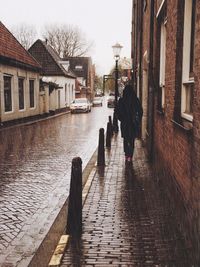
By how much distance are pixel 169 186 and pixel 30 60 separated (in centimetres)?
2285

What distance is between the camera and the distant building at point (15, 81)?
21.4 m

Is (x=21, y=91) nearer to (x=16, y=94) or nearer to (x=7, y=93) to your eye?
(x=16, y=94)

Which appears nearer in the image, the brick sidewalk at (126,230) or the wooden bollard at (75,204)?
the brick sidewalk at (126,230)

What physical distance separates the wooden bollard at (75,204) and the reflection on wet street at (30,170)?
0.78 metres

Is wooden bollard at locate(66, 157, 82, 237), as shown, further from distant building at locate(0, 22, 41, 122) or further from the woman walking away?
distant building at locate(0, 22, 41, 122)

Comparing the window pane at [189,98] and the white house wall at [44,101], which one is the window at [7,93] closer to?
the white house wall at [44,101]

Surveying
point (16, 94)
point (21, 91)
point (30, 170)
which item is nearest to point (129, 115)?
point (30, 170)

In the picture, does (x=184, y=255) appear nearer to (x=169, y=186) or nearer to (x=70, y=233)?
(x=70, y=233)

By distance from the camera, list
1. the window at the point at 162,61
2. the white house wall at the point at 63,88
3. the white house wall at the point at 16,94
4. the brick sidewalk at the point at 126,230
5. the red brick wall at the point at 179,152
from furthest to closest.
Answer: the white house wall at the point at 63,88
the white house wall at the point at 16,94
the window at the point at 162,61
the brick sidewalk at the point at 126,230
the red brick wall at the point at 179,152

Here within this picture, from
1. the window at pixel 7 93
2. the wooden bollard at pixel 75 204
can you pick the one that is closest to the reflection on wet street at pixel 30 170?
the wooden bollard at pixel 75 204

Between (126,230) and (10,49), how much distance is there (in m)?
20.2

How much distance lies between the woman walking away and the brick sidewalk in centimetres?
198

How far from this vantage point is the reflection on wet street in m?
5.92

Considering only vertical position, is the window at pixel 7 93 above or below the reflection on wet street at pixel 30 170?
above
